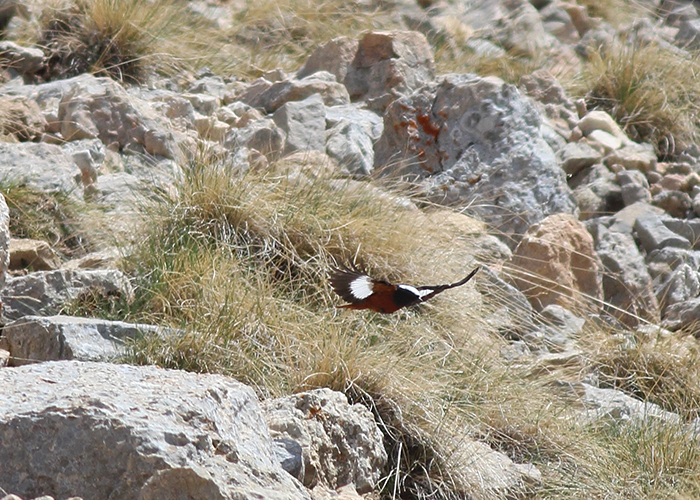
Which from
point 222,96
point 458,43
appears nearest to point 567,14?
point 458,43

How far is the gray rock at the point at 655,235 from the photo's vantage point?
5082 millimetres

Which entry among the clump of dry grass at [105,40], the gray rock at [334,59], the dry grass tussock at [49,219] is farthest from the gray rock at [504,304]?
the clump of dry grass at [105,40]

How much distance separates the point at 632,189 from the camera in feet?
18.3

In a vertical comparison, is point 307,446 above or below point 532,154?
above

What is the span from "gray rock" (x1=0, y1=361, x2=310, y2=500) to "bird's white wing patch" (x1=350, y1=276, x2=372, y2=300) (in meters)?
0.85

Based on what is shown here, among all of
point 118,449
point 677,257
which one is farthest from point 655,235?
point 118,449

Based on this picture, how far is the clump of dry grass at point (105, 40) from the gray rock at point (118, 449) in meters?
4.05

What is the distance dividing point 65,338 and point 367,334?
102cm

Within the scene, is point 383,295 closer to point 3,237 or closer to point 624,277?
point 3,237

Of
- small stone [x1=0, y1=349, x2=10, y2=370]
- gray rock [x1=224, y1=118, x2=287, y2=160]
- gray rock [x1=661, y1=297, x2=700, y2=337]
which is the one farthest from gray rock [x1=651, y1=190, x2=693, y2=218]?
small stone [x1=0, y1=349, x2=10, y2=370]

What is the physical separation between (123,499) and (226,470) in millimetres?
191

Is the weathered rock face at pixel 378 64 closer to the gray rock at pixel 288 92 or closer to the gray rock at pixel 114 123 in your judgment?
the gray rock at pixel 288 92

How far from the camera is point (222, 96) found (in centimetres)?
590

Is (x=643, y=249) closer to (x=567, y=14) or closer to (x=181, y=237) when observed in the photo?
(x=181, y=237)
